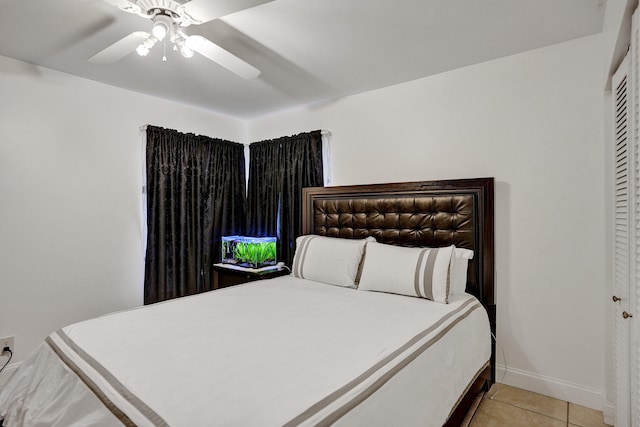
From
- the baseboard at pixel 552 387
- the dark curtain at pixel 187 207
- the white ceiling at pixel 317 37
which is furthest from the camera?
the dark curtain at pixel 187 207

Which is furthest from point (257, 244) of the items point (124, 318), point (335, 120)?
point (124, 318)

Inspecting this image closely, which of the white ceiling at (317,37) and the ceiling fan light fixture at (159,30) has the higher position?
the white ceiling at (317,37)

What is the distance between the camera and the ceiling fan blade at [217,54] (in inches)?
71.5

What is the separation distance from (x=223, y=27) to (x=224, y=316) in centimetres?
174

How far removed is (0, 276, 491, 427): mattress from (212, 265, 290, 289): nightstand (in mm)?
1170

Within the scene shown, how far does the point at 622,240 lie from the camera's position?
160cm

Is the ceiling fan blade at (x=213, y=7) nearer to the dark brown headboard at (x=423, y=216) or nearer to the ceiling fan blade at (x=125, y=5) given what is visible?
the ceiling fan blade at (x=125, y=5)

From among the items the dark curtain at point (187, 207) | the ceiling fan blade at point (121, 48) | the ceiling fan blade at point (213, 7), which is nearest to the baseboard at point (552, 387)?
the ceiling fan blade at point (213, 7)

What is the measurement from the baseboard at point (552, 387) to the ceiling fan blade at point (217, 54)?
2.75 metres

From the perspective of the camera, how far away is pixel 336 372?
1.26 metres

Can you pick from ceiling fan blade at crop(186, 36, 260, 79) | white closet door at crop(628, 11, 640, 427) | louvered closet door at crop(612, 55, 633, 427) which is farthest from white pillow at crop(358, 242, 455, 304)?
ceiling fan blade at crop(186, 36, 260, 79)

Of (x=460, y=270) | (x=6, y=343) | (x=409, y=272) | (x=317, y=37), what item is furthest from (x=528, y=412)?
(x=6, y=343)

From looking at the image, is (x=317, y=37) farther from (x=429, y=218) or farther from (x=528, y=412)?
(x=528, y=412)

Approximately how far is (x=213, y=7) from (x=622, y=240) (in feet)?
7.37
